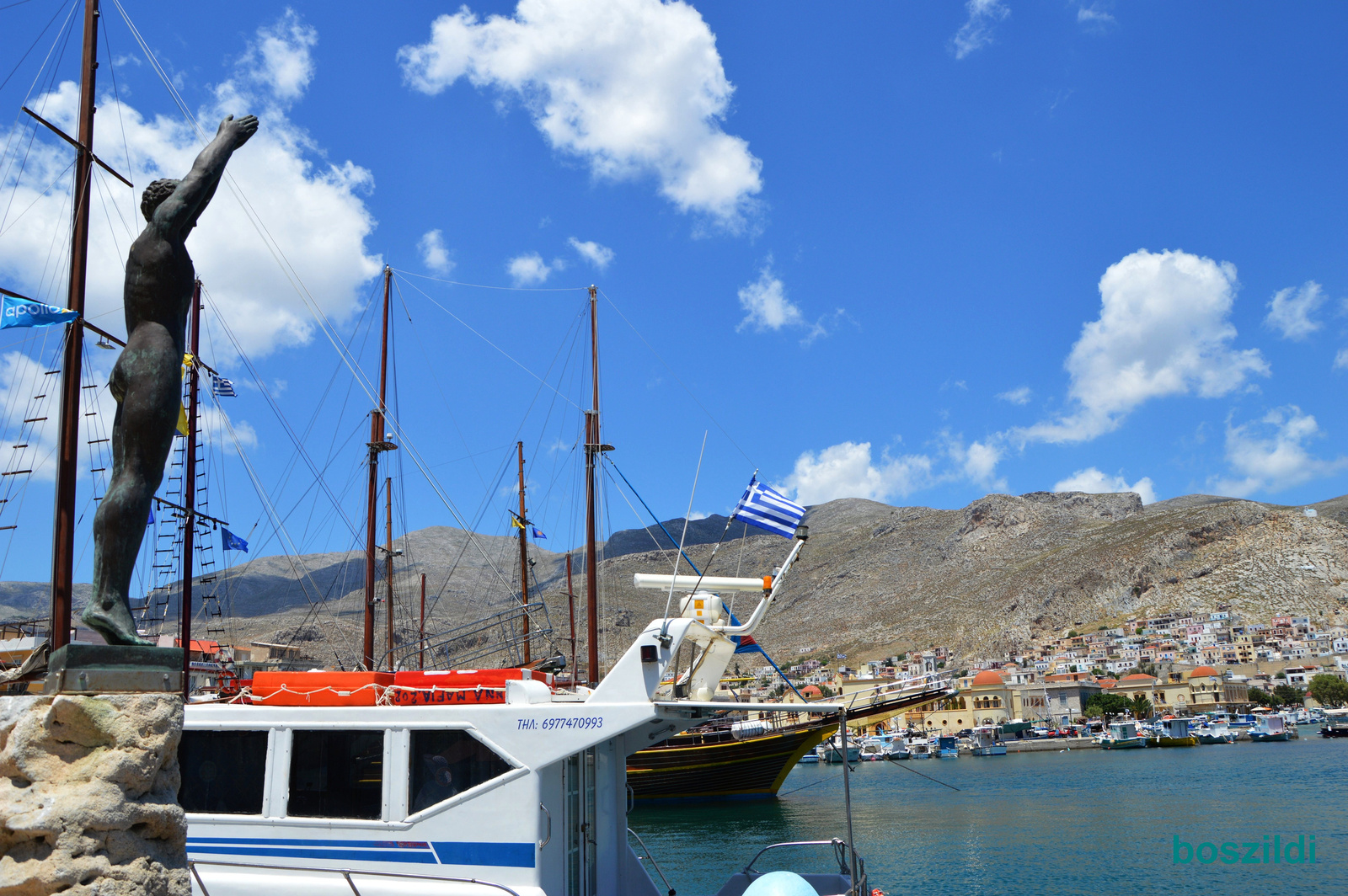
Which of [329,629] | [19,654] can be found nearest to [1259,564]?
[329,629]

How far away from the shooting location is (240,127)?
15.6ft

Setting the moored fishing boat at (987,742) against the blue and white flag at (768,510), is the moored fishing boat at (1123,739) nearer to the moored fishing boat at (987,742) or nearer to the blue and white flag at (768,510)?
the moored fishing boat at (987,742)

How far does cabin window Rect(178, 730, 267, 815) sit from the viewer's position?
8.49 meters

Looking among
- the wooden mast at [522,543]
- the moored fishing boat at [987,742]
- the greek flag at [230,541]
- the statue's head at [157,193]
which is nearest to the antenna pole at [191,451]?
the greek flag at [230,541]

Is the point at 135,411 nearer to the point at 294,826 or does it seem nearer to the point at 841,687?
the point at 294,826

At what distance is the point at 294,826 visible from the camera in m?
8.26

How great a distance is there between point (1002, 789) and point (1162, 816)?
54.7 ft

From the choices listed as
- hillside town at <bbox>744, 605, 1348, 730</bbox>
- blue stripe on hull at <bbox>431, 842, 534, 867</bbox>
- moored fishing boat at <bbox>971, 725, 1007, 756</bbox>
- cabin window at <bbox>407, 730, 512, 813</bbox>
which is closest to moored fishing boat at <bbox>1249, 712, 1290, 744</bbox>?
hillside town at <bbox>744, 605, 1348, 730</bbox>

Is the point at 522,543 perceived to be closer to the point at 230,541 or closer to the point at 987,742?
the point at 230,541

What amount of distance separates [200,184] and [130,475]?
145 centimetres

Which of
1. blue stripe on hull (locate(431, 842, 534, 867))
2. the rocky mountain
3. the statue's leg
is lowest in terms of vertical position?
blue stripe on hull (locate(431, 842, 534, 867))

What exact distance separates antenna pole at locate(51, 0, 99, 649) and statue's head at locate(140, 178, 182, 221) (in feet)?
10.8

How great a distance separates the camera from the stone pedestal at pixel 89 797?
Answer: 338 cm

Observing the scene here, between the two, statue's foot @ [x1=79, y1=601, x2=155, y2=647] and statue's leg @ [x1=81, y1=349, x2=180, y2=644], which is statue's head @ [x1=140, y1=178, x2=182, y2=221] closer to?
statue's leg @ [x1=81, y1=349, x2=180, y2=644]
